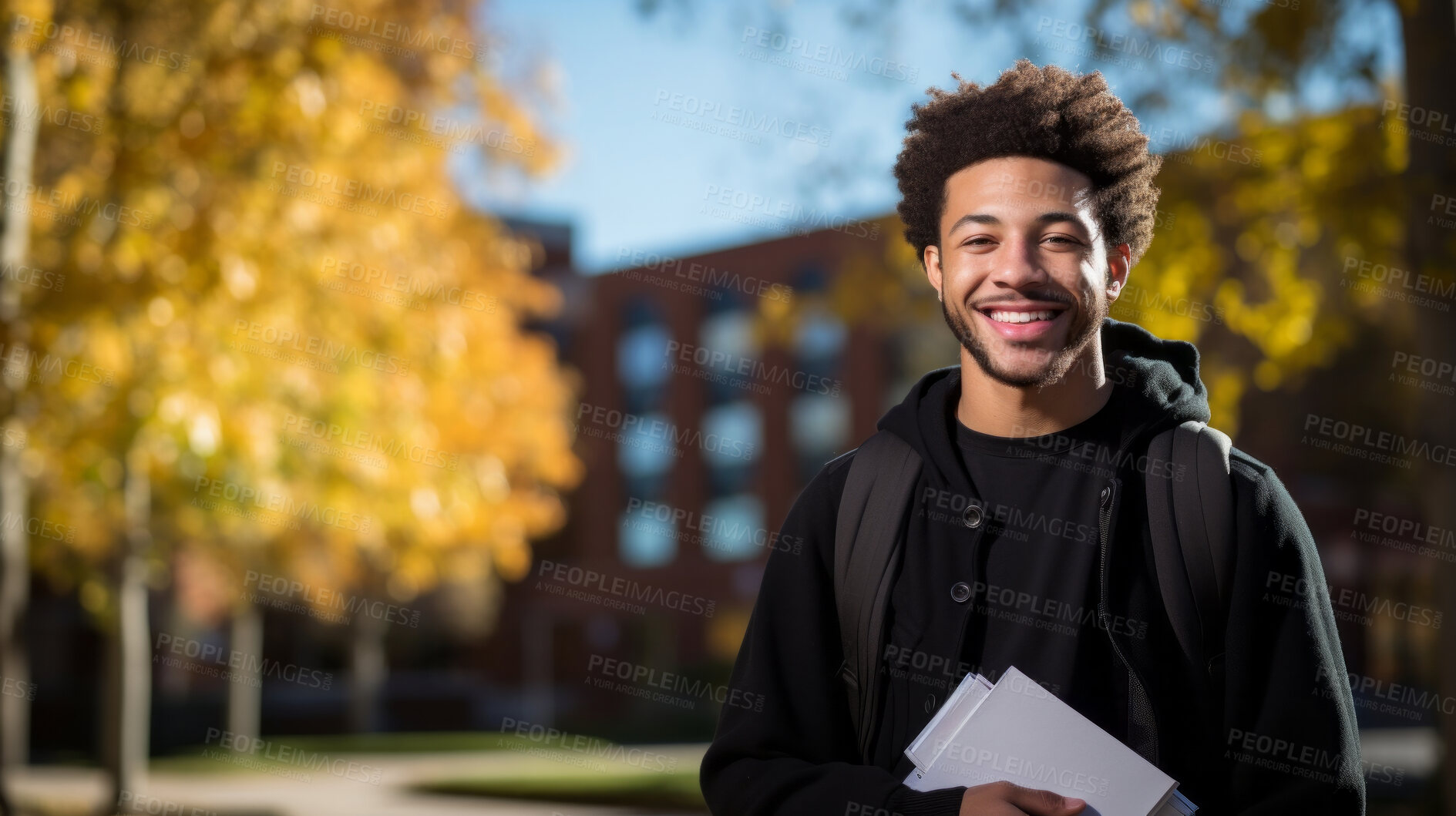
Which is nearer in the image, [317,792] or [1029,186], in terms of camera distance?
[1029,186]

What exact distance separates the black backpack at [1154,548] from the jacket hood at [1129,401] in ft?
0.10

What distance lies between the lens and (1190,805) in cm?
180

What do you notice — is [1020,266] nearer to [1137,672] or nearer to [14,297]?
[1137,672]

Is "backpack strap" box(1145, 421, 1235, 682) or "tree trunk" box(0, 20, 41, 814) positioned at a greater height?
"tree trunk" box(0, 20, 41, 814)

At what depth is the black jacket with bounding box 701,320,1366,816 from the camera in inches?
69.0

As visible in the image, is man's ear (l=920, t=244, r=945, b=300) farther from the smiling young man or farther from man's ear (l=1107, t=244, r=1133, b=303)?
man's ear (l=1107, t=244, r=1133, b=303)

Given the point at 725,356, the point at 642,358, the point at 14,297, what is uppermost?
the point at 642,358

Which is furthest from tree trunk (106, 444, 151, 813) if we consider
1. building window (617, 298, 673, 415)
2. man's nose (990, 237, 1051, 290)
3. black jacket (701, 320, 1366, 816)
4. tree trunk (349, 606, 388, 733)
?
building window (617, 298, 673, 415)

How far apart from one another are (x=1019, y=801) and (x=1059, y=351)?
708 millimetres

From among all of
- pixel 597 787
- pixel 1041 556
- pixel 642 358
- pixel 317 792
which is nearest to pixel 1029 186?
pixel 1041 556

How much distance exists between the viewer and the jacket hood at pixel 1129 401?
200 cm

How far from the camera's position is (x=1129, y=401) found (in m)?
2.05

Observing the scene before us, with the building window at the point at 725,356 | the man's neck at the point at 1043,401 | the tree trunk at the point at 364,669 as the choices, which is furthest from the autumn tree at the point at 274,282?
the building window at the point at 725,356

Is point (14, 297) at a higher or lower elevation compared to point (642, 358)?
lower
